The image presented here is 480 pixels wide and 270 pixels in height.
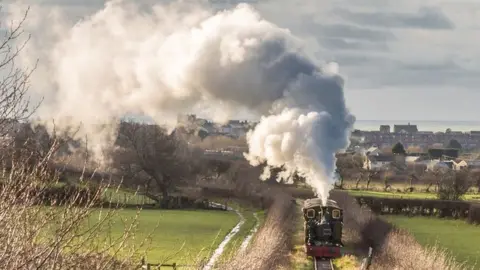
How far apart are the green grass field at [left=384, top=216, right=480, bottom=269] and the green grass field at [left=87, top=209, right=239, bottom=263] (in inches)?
505

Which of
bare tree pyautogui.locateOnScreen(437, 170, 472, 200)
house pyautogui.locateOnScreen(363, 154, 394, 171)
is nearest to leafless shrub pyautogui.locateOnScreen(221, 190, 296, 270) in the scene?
bare tree pyautogui.locateOnScreen(437, 170, 472, 200)

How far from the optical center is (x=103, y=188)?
1445 cm

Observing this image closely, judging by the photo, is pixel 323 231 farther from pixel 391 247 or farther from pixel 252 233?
pixel 252 233

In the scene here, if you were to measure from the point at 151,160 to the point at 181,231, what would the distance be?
30396 millimetres

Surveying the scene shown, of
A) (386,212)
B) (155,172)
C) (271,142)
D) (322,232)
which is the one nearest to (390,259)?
(322,232)

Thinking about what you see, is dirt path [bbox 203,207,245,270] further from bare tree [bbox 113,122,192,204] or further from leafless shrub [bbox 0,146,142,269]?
leafless shrub [bbox 0,146,142,269]

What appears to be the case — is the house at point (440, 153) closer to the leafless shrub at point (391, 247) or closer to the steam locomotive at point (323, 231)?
the leafless shrub at point (391, 247)

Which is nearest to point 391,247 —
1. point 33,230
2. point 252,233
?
point 252,233

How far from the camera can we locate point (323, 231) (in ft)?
121

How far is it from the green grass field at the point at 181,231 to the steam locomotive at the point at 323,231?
4765 mm

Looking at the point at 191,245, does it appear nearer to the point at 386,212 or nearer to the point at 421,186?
the point at 386,212

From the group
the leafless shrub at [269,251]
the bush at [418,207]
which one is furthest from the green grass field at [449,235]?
the leafless shrub at [269,251]

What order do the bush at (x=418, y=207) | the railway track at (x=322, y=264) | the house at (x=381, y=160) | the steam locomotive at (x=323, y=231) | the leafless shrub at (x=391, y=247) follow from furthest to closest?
the house at (x=381, y=160) → the bush at (x=418, y=207) → the steam locomotive at (x=323, y=231) → the railway track at (x=322, y=264) → the leafless shrub at (x=391, y=247)

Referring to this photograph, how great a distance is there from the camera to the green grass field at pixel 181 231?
1523 inches
